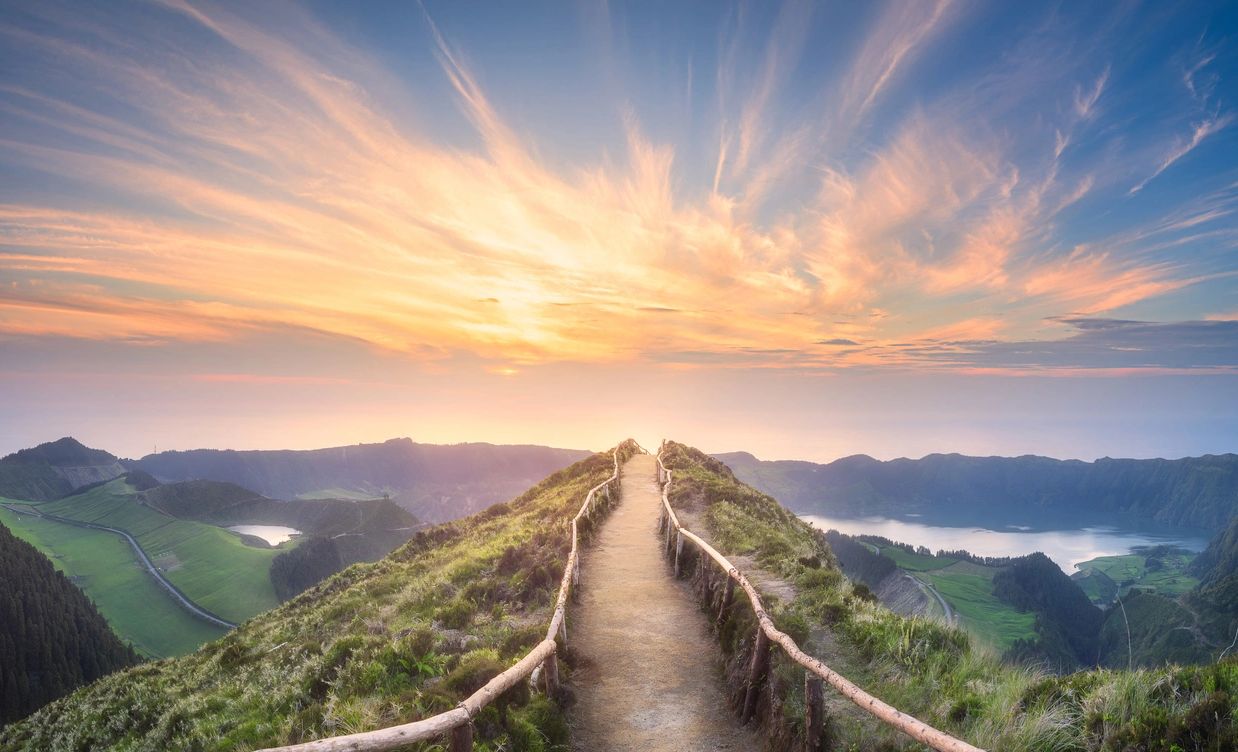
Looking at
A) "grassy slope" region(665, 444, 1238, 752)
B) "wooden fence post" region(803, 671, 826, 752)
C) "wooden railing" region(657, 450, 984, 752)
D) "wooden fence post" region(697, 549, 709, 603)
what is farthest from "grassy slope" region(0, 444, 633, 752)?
"grassy slope" region(665, 444, 1238, 752)

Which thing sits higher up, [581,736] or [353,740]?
[353,740]

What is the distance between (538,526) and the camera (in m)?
30.8

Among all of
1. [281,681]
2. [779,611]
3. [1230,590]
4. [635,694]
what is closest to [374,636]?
[281,681]

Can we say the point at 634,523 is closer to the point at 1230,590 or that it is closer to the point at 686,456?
the point at 686,456

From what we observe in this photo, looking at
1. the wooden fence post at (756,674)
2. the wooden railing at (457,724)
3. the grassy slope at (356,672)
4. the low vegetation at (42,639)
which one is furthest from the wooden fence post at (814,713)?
the low vegetation at (42,639)

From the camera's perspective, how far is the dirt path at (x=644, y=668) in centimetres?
1073

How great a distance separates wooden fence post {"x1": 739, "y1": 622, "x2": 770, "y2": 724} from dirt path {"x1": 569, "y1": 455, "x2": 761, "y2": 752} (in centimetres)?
35

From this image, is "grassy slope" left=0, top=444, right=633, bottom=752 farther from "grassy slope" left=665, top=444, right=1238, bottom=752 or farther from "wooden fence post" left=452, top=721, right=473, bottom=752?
"grassy slope" left=665, top=444, right=1238, bottom=752

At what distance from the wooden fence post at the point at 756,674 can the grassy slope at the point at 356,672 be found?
3.45m

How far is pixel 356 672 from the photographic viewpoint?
13.5 meters

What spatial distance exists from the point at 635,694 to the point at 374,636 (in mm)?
8273

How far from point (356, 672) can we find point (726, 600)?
8.90m

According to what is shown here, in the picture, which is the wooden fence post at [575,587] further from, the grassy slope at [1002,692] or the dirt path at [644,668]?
the grassy slope at [1002,692]

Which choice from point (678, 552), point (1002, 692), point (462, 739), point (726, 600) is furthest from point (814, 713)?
point (678, 552)
